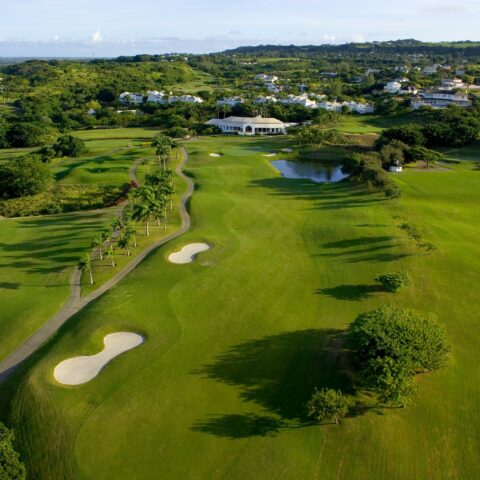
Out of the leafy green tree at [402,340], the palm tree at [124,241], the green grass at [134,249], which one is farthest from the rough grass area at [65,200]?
the leafy green tree at [402,340]

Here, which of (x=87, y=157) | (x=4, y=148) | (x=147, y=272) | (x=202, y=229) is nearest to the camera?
(x=147, y=272)

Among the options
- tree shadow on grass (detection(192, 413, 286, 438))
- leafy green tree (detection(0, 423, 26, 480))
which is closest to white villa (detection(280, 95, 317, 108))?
tree shadow on grass (detection(192, 413, 286, 438))

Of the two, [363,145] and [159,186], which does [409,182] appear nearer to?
[363,145]

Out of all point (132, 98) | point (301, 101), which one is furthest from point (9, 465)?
point (132, 98)

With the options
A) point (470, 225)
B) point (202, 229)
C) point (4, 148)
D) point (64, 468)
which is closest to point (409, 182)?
point (470, 225)

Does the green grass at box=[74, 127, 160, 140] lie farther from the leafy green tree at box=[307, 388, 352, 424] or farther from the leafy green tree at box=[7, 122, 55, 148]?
the leafy green tree at box=[307, 388, 352, 424]

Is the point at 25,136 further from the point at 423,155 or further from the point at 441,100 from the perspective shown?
the point at 441,100
